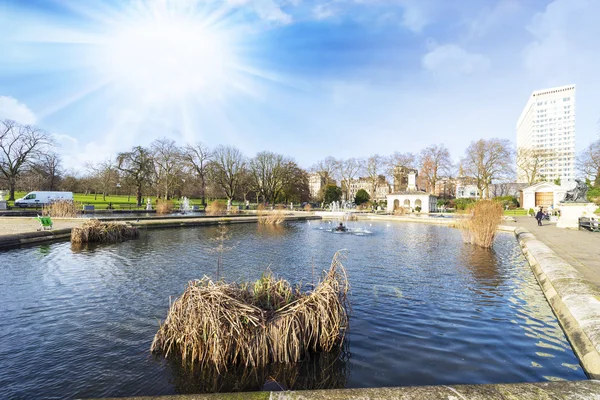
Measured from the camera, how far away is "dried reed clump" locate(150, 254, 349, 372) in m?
4.06

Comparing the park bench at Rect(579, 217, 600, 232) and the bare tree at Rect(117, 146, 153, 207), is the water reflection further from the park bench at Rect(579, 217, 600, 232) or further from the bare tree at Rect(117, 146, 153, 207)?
the bare tree at Rect(117, 146, 153, 207)

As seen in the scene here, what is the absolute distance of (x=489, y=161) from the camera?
5075cm

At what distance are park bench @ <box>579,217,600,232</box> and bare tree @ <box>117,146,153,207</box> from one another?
4653 centimetres

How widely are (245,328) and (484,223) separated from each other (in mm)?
13962

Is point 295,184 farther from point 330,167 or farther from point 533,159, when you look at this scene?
point 533,159

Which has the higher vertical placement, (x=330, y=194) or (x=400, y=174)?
(x=400, y=174)

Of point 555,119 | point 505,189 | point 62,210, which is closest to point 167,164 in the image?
point 62,210

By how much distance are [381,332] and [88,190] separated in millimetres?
78425

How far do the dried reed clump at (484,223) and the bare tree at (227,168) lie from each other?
140 ft

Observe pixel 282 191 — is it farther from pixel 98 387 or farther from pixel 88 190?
pixel 98 387

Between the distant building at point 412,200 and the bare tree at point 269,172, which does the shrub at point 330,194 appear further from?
the distant building at point 412,200

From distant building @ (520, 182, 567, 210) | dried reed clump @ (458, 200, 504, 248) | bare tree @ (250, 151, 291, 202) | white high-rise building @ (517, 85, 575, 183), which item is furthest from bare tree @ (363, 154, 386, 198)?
white high-rise building @ (517, 85, 575, 183)

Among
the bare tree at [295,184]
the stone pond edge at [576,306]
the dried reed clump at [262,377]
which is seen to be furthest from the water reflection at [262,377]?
the bare tree at [295,184]

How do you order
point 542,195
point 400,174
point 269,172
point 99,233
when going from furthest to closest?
point 400,174 → point 269,172 → point 542,195 → point 99,233
